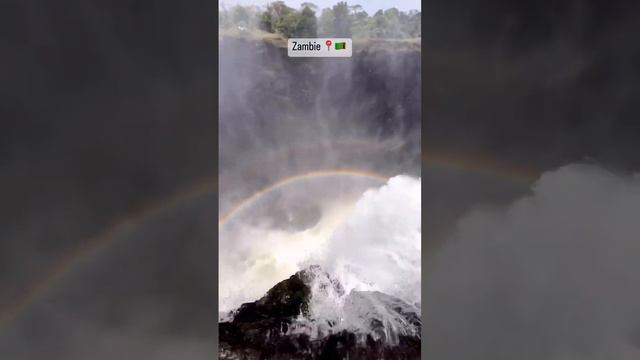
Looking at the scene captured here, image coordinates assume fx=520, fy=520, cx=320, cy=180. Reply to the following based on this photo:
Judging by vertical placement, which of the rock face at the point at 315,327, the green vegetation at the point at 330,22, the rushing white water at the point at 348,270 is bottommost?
the rock face at the point at 315,327

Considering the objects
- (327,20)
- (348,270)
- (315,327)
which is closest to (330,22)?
(327,20)

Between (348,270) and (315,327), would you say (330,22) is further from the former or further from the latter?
(315,327)

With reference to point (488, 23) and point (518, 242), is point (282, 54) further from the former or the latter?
point (518, 242)

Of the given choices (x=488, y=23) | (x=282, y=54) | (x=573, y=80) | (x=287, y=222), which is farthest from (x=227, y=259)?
(x=573, y=80)

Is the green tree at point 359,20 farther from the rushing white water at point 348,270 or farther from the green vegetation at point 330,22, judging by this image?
the rushing white water at point 348,270

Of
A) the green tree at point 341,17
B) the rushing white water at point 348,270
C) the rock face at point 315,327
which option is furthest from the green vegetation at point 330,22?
the rock face at point 315,327

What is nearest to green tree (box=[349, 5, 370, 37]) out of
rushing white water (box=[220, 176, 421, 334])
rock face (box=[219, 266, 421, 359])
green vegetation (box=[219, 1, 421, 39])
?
green vegetation (box=[219, 1, 421, 39])
